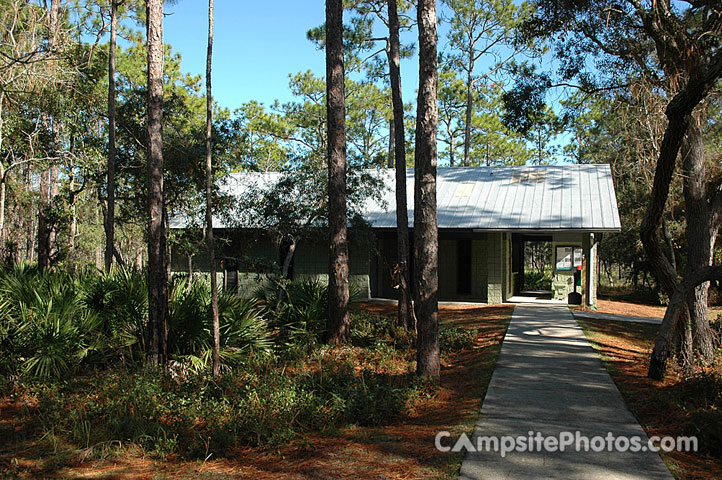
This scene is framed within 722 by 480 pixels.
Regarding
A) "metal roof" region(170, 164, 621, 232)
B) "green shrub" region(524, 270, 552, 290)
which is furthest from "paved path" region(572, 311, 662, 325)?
"green shrub" region(524, 270, 552, 290)

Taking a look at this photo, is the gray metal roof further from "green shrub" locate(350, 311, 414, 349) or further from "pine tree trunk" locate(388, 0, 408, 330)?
"green shrub" locate(350, 311, 414, 349)

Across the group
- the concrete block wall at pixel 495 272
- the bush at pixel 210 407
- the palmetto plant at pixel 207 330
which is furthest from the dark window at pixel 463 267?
the bush at pixel 210 407

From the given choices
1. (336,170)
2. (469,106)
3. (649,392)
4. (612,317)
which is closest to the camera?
(649,392)

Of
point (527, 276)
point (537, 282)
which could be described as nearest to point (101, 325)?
point (537, 282)

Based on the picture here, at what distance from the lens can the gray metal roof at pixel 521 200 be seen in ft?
59.9

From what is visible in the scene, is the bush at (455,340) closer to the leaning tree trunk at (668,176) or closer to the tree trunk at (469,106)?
the leaning tree trunk at (668,176)

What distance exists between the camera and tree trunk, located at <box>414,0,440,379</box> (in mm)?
8508

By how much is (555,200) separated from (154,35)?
47.9 ft

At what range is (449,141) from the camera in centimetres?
4078

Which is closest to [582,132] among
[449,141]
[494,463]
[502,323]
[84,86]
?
[449,141]

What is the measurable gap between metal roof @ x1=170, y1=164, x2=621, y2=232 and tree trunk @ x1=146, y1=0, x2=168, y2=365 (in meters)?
7.20

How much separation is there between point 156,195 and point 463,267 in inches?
562

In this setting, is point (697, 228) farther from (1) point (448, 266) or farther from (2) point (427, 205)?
(1) point (448, 266)

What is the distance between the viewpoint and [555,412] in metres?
6.88
